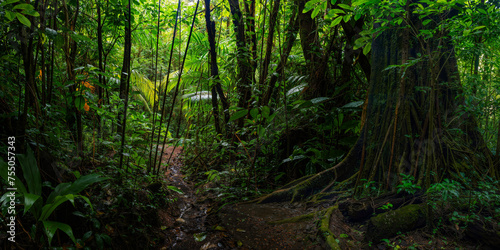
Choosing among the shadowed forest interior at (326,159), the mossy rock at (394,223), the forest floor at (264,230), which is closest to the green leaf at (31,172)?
the shadowed forest interior at (326,159)

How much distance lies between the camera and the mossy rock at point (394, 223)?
2.06 m

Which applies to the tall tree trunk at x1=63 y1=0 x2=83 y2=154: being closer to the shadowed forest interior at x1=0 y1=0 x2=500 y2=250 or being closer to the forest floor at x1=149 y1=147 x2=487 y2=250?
the shadowed forest interior at x1=0 y1=0 x2=500 y2=250

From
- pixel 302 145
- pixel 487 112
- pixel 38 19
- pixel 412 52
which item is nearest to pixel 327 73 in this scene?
pixel 302 145

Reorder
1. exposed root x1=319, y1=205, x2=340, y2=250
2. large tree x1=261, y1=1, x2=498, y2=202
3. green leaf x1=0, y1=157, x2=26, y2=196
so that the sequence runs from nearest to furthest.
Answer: green leaf x1=0, y1=157, x2=26, y2=196
exposed root x1=319, y1=205, x2=340, y2=250
large tree x1=261, y1=1, x2=498, y2=202

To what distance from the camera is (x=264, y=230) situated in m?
2.89

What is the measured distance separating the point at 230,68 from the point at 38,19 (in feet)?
11.4

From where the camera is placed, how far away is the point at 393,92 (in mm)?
2764

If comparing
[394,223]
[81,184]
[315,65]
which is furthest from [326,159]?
[81,184]

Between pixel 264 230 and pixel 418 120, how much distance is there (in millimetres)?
1911

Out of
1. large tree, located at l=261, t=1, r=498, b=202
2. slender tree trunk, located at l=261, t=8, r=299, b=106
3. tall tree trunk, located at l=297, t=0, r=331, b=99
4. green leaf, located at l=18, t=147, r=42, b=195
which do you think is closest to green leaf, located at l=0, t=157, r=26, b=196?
green leaf, located at l=18, t=147, r=42, b=195

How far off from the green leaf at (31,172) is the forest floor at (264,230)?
131 centimetres

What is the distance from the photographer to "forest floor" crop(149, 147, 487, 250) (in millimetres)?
2016

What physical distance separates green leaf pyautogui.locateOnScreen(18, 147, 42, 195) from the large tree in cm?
285

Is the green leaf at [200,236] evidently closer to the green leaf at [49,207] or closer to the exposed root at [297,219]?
the exposed root at [297,219]
